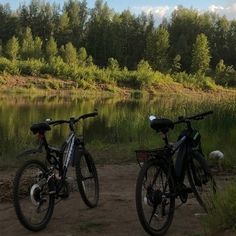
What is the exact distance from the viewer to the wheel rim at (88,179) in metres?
6.61

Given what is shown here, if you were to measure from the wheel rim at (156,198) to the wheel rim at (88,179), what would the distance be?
134 centimetres

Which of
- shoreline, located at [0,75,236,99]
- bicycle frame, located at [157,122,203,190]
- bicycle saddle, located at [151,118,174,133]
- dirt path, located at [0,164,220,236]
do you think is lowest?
shoreline, located at [0,75,236,99]

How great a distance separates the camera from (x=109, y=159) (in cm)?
1112

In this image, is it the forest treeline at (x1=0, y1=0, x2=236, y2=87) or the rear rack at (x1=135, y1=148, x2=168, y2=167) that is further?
the forest treeline at (x1=0, y1=0, x2=236, y2=87)

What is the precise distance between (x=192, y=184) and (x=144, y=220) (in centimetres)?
110

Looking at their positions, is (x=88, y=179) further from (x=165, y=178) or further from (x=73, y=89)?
(x=73, y=89)

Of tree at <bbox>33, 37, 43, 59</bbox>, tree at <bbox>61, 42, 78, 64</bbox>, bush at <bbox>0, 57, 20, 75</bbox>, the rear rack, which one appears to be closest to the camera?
the rear rack

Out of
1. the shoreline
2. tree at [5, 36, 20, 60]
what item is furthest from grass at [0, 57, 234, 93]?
tree at [5, 36, 20, 60]

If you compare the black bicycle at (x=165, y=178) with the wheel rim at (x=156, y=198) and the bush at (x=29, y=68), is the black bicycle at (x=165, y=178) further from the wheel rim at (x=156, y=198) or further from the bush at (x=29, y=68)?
the bush at (x=29, y=68)

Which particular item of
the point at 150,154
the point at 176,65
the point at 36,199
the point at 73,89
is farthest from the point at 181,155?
the point at 176,65

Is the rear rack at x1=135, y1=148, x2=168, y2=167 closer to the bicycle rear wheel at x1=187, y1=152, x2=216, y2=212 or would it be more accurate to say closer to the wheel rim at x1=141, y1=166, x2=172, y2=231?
the wheel rim at x1=141, y1=166, x2=172, y2=231

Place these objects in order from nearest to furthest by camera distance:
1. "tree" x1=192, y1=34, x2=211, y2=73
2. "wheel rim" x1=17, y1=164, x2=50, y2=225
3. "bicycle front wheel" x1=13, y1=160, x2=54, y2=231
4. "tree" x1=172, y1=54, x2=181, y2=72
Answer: "bicycle front wheel" x1=13, y1=160, x2=54, y2=231 < "wheel rim" x1=17, y1=164, x2=50, y2=225 < "tree" x1=192, y1=34, x2=211, y2=73 < "tree" x1=172, y1=54, x2=181, y2=72

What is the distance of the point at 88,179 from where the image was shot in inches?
266

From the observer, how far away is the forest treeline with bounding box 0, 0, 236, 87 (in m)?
79.4
